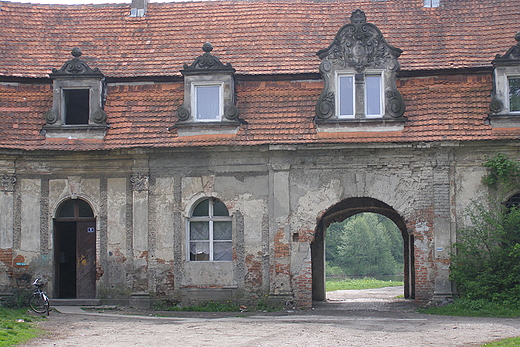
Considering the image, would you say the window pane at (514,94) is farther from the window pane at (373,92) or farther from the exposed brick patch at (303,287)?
the exposed brick patch at (303,287)

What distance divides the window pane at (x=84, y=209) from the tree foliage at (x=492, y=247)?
9.16 m

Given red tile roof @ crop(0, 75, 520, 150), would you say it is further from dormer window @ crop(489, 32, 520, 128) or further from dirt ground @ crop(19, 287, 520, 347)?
dirt ground @ crop(19, 287, 520, 347)

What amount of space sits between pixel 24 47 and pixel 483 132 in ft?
40.1

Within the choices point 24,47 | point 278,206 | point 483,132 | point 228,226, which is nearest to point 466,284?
point 483,132

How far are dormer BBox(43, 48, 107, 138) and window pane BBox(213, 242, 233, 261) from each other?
4.03 meters

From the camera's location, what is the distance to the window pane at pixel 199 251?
18.2 m

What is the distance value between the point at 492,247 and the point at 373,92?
470 cm

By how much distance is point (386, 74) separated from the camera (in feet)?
58.2

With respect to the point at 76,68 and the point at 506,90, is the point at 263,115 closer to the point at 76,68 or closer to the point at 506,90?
the point at 76,68

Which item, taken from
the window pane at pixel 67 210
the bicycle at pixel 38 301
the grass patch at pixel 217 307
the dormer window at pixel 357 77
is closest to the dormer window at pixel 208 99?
the dormer window at pixel 357 77

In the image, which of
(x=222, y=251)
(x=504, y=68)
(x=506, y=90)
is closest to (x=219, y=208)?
(x=222, y=251)

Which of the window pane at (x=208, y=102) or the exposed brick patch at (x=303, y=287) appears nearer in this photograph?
the exposed brick patch at (x=303, y=287)

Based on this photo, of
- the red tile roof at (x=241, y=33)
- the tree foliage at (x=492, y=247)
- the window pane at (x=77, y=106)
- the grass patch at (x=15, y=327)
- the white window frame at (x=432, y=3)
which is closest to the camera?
the grass patch at (x=15, y=327)

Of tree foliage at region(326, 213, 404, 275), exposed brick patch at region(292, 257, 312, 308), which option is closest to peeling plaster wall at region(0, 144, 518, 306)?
exposed brick patch at region(292, 257, 312, 308)
